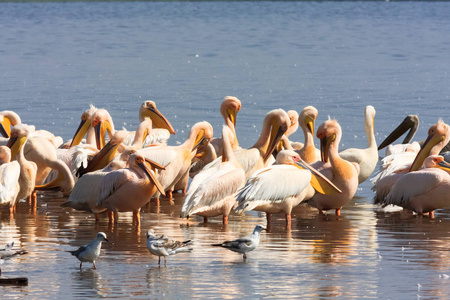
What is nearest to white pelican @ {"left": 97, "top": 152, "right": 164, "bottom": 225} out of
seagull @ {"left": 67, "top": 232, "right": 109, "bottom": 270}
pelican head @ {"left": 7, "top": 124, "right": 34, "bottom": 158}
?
pelican head @ {"left": 7, "top": 124, "right": 34, "bottom": 158}

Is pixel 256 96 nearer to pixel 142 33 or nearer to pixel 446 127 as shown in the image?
pixel 446 127

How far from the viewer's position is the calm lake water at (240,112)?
572cm

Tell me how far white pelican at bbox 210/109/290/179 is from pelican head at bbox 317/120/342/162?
0.39m

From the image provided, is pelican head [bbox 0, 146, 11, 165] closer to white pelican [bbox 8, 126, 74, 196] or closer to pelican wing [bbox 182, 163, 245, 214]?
white pelican [bbox 8, 126, 74, 196]

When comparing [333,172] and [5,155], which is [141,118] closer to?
[5,155]

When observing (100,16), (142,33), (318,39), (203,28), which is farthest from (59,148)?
(100,16)

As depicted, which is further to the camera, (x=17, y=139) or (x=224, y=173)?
(x=17, y=139)

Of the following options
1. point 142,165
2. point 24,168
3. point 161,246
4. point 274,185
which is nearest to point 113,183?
point 142,165

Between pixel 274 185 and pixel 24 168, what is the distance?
7.27 feet

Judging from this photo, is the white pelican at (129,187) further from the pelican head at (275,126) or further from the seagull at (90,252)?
the seagull at (90,252)

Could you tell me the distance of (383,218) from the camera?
798 centimetres

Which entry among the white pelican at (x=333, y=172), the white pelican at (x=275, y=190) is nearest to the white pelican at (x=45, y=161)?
the white pelican at (x=275, y=190)

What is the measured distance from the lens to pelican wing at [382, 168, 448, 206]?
25.4ft

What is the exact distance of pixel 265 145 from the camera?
869 cm
